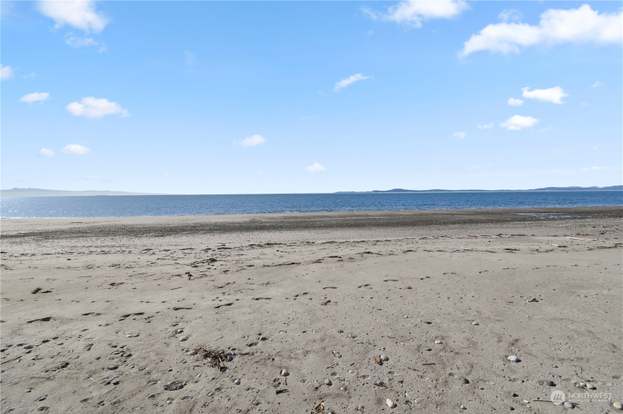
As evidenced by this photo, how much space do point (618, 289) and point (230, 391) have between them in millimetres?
9022

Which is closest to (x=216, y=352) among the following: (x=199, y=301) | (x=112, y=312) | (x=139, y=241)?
(x=199, y=301)

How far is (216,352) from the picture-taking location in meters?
5.59

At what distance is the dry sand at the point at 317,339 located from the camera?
14.5 feet

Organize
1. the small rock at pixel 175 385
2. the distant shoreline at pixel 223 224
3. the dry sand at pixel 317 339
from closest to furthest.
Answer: the dry sand at pixel 317 339
the small rock at pixel 175 385
the distant shoreline at pixel 223 224

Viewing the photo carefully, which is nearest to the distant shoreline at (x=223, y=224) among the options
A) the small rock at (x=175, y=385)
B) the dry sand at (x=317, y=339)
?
the dry sand at (x=317, y=339)

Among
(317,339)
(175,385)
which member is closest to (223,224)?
(317,339)

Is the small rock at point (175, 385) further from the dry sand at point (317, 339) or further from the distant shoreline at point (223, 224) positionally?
the distant shoreline at point (223, 224)

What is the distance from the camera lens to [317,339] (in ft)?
19.5

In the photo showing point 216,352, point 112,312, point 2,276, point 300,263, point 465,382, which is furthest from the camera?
point 300,263

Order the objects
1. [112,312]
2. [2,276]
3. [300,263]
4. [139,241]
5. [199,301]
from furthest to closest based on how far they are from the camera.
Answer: [139,241] → [300,263] → [2,276] → [199,301] → [112,312]

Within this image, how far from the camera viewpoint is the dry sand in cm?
443

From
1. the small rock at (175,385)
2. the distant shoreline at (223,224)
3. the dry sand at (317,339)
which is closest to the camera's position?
the dry sand at (317,339)

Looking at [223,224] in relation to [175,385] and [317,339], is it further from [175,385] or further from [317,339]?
[175,385]

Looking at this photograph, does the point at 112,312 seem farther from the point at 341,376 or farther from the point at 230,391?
the point at 341,376
